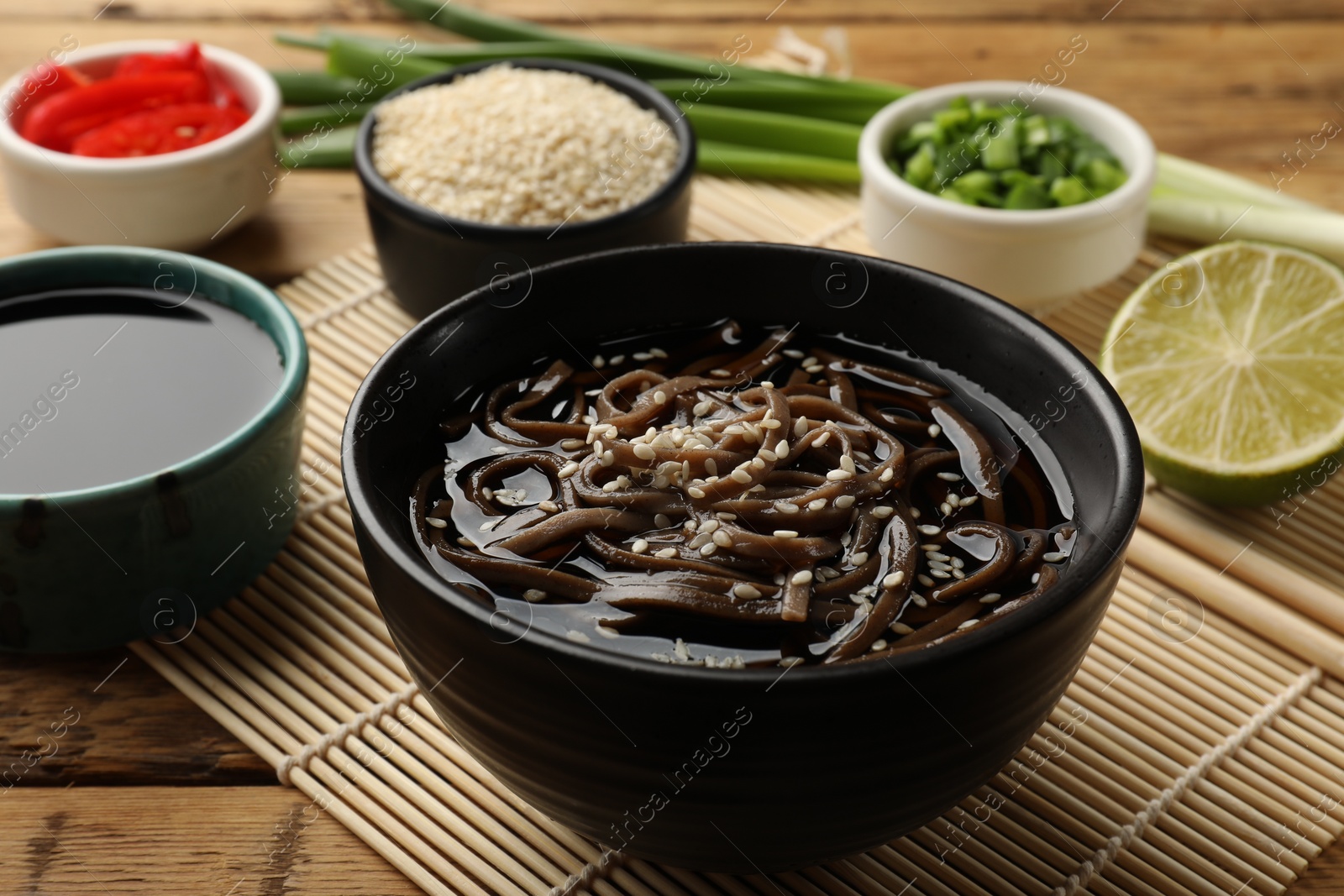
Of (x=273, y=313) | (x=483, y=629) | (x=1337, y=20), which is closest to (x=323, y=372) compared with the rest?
(x=273, y=313)

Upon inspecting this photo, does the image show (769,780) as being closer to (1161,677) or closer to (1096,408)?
(1096,408)

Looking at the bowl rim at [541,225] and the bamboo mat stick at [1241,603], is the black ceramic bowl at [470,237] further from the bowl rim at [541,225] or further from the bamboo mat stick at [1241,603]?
the bamboo mat stick at [1241,603]

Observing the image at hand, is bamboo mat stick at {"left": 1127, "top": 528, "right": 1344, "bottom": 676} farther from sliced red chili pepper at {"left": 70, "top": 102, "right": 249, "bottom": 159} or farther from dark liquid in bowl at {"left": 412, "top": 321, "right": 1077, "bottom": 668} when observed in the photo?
sliced red chili pepper at {"left": 70, "top": 102, "right": 249, "bottom": 159}

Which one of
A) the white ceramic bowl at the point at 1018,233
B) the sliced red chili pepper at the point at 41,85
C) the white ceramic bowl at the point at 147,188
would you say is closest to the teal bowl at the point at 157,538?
the white ceramic bowl at the point at 147,188

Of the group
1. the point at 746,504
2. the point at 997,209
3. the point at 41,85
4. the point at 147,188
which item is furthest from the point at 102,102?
the point at 746,504

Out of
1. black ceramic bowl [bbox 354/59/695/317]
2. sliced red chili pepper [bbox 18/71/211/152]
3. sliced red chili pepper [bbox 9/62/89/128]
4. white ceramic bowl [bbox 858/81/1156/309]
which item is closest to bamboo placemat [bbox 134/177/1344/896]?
black ceramic bowl [bbox 354/59/695/317]

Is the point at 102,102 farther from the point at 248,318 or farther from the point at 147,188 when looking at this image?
the point at 248,318
